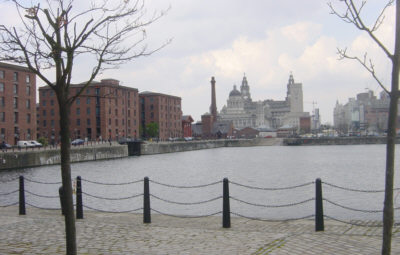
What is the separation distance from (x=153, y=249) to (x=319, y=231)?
4.18m

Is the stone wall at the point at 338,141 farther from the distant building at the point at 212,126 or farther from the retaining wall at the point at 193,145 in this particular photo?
the distant building at the point at 212,126

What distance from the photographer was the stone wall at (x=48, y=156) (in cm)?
5023

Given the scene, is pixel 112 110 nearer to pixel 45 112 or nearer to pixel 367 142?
pixel 45 112

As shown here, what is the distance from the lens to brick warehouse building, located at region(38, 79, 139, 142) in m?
98.3

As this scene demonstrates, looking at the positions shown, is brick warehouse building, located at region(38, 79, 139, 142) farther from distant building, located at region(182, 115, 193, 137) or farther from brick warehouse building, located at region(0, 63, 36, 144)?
distant building, located at region(182, 115, 193, 137)

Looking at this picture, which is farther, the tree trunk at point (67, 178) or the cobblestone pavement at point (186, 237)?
the cobblestone pavement at point (186, 237)

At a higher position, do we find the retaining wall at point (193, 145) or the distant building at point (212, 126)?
the distant building at point (212, 126)

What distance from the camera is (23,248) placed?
8656 millimetres

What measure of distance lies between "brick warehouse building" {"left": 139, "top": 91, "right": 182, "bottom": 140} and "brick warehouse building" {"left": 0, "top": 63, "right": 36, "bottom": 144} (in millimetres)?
49226

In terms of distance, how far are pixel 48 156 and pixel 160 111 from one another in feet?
230

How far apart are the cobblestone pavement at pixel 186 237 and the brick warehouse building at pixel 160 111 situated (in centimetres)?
11300

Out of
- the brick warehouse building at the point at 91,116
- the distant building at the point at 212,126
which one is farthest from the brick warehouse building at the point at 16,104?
the distant building at the point at 212,126

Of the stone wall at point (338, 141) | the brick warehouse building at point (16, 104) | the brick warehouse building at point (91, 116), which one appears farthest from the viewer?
the stone wall at point (338, 141)

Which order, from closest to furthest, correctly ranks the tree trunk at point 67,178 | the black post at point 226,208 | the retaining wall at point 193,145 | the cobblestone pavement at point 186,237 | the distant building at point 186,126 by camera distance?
1. the tree trunk at point 67,178
2. the cobblestone pavement at point 186,237
3. the black post at point 226,208
4. the retaining wall at point 193,145
5. the distant building at point 186,126
